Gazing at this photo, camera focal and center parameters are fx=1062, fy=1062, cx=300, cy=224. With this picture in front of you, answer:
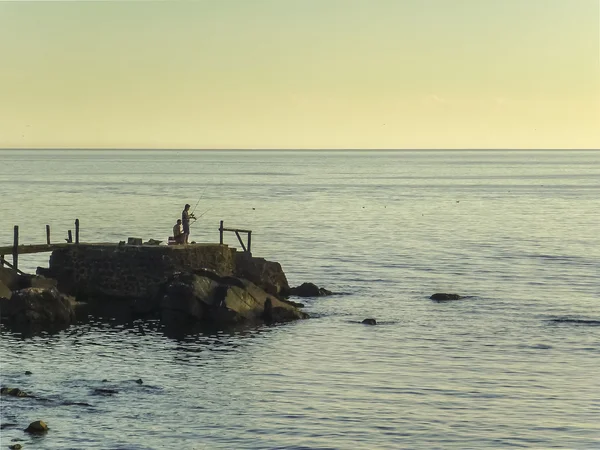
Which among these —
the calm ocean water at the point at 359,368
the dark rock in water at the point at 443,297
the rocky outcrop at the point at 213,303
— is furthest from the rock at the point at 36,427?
the dark rock in water at the point at 443,297

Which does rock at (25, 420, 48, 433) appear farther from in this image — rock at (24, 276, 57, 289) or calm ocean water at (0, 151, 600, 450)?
rock at (24, 276, 57, 289)

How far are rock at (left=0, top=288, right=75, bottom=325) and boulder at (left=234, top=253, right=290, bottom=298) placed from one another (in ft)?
33.4

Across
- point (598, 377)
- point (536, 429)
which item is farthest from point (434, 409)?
point (598, 377)

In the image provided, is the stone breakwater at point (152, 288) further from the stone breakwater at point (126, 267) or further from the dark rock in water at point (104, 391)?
the dark rock in water at point (104, 391)

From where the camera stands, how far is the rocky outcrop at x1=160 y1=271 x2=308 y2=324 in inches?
1816

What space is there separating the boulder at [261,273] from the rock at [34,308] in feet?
33.4

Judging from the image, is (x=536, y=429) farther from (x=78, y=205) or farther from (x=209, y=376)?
(x=78, y=205)

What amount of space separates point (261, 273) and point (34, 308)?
12631 mm

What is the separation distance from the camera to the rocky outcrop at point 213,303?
46125mm

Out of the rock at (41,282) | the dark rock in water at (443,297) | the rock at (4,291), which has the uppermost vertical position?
the rock at (41,282)

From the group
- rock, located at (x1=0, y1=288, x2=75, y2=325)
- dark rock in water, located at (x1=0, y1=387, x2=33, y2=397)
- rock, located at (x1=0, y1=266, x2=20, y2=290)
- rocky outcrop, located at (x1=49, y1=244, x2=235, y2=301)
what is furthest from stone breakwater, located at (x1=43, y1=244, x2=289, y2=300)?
dark rock in water, located at (x1=0, y1=387, x2=33, y2=397)

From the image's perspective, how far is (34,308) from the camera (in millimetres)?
45219

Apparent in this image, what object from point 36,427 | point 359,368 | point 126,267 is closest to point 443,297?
point 126,267

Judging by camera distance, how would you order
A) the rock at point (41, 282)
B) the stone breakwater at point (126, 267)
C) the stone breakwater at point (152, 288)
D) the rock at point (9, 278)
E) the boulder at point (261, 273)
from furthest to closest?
the boulder at point (261, 273) < the stone breakwater at point (126, 267) < the rock at point (9, 278) < the rock at point (41, 282) < the stone breakwater at point (152, 288)
